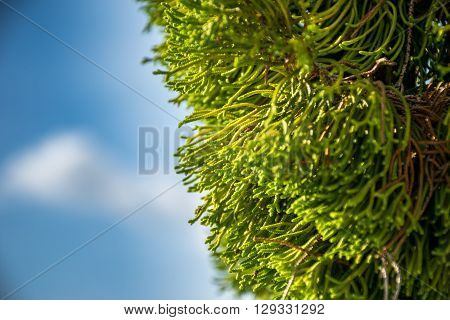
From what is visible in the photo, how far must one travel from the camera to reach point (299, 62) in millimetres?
1461

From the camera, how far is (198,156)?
1976 mm

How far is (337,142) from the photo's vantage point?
59.4 inches

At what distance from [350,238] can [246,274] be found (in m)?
0.56

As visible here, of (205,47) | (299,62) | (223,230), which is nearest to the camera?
(299,62)

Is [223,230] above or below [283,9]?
below

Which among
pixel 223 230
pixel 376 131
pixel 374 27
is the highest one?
pixel 374 27

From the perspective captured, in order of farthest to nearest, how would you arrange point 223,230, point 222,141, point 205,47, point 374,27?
point 223,230, point 222,141, point 374,27, point 205,47

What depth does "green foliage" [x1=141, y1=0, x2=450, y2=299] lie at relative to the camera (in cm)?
149

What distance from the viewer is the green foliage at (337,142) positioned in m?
1.49
